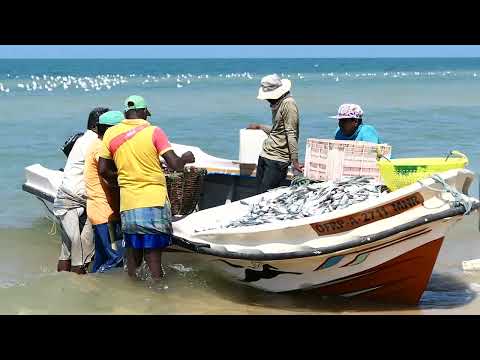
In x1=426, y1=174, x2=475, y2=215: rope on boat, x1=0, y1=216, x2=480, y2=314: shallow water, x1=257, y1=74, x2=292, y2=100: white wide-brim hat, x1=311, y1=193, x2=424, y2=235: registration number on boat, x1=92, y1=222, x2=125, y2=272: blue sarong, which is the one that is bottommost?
x1=0, y1=216, x2=480, y2=314: shallow water

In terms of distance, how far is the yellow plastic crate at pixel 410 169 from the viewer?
20.6 feet

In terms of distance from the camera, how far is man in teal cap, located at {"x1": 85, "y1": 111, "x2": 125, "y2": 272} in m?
7.10

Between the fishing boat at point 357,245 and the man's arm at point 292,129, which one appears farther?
the man's arm at point 292,129

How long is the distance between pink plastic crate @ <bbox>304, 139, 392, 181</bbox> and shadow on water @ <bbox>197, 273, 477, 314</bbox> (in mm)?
1205

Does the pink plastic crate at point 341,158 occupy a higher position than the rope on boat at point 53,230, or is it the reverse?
the pink plastic crate at point 341,158

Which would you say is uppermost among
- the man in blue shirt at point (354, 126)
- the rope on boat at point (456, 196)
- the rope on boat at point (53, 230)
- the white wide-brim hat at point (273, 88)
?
the white wide-brim hat at point (273, 88)

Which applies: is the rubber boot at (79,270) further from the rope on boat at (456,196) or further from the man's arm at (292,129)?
the rope on boat at (456,196)

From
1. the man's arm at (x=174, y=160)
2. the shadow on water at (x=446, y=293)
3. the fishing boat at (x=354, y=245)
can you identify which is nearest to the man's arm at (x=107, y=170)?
the man's arm at (x=174, y=160)

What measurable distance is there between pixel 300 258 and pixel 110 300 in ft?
6.26

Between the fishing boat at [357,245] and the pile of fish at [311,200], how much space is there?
329 mm

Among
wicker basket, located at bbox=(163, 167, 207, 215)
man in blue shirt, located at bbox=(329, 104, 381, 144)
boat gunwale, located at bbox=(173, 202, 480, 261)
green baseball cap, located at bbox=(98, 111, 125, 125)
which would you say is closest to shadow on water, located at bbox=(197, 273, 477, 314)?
boat gunwale, located at bbox=(173, 202, 480, 261)

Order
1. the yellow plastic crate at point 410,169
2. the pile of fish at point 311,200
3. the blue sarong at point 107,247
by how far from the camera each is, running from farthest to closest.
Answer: the blue sarong at point 107,247 → the pile of fish at point 311,200 → the yellow plastic crate at point 410,169

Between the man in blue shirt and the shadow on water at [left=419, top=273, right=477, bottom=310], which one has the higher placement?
the man in blue shirt

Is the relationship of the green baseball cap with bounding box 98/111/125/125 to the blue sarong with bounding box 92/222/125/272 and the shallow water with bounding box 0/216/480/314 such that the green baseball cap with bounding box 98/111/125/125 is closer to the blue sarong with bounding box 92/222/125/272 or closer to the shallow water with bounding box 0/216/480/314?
the blue sarong with bounding box 92/222/125/272
